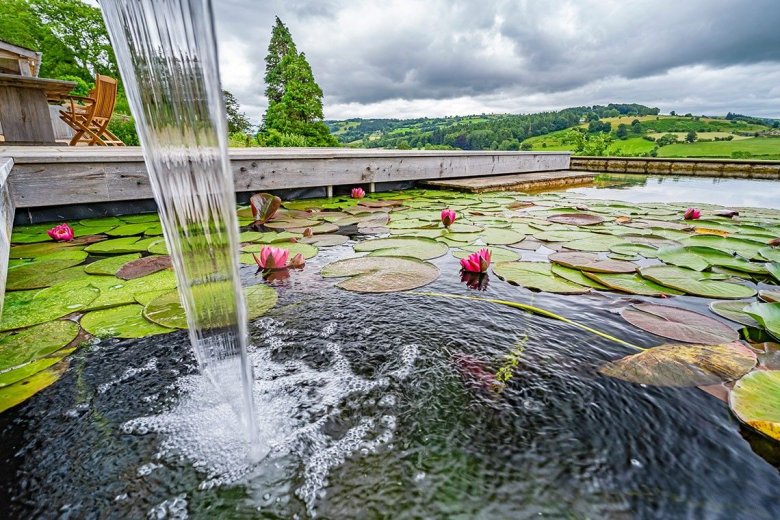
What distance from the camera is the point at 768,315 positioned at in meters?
1.01

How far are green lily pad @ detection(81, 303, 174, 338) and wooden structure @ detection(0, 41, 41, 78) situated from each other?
8855mm

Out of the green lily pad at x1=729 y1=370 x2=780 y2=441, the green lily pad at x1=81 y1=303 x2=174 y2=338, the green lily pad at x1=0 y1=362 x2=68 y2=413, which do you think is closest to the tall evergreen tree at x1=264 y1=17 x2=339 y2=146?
the green lily pad at x1=81 y1=303 x2=174 y2=338

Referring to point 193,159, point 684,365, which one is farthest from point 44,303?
point 684,365

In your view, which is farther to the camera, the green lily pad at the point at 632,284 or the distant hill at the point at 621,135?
the distant hill at the point at 621,135

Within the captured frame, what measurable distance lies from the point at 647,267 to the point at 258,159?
277 centimetres

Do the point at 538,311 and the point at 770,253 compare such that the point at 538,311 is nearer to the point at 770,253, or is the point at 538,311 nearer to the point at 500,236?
the point at 500,236

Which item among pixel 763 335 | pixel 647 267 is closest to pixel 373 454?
pixel 763 335

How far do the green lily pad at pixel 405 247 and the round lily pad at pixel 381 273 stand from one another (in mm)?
74

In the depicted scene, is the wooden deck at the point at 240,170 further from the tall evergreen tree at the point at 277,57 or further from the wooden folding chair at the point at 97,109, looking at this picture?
the tall evergreen tree at the point at 277,57

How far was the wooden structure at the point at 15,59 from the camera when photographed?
6867 millimetres

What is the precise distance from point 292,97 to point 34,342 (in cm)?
1543

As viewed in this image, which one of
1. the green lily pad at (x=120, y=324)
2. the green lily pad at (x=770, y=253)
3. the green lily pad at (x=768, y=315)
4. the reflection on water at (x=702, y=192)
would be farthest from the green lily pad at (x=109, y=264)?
the reflection on water at (x=702, y=192)

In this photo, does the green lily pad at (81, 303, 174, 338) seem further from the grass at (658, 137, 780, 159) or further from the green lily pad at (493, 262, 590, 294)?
the grass at (658, 137, 780, 159)

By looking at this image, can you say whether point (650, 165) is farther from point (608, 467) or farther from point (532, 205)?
point (608, 467)
